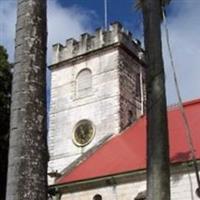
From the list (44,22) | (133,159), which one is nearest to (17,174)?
(44,22)

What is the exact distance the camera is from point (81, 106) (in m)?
33.3

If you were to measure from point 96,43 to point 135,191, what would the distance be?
13.6 metres

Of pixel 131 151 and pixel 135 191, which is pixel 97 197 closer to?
pixel 135 191

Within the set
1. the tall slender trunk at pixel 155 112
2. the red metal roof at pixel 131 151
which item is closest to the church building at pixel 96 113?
the red metal roof at pixel 131 151

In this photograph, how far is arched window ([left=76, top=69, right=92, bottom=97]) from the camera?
33.6 metres

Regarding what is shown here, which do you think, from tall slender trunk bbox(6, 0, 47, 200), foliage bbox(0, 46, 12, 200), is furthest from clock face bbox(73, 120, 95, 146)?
tall slender trunk bbox(6, 0, 47, 200)

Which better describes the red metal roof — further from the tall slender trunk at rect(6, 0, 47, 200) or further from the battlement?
the tall slender trunk at rect(6, 0, 47, 200)

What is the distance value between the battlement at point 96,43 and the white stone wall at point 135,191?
466 inches

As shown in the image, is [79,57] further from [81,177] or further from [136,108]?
[81,177]

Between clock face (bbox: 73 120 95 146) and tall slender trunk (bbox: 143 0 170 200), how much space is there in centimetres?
2098

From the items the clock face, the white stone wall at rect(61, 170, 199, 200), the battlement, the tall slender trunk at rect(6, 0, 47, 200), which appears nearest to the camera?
the tall slender trunk at rect(6, 0, 47, 200)

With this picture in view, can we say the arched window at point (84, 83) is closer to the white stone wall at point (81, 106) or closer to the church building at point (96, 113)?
the church building at point (96, 113)

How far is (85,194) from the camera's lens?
→ 24.1 m

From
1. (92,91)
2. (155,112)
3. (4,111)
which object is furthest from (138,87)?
(155,112)
